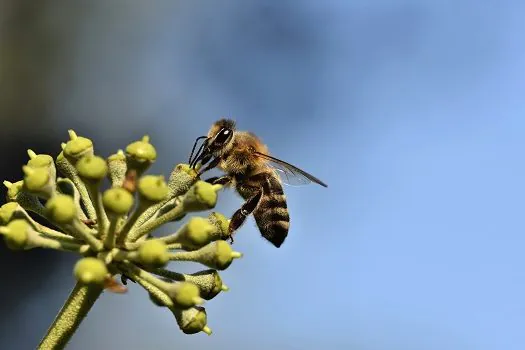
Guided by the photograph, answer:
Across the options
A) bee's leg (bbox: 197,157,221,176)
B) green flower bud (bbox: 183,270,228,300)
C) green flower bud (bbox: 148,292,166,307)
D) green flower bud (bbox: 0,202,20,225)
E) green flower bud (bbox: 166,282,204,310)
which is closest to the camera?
green flower bud (bbox: 166,282,204,310)

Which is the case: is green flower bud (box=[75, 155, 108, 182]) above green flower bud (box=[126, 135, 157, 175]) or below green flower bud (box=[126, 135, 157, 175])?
below

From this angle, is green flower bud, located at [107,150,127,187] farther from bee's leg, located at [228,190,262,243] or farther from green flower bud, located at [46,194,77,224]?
bee's leg, located at [228,190,262,243]

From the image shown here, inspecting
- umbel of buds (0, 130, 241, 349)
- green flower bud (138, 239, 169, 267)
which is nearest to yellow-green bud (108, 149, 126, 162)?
umbel of buds (0, 130, 241, 349)

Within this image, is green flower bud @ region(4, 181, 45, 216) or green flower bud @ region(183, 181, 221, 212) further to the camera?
green flower bud @ region(4, 181, 45, 216)

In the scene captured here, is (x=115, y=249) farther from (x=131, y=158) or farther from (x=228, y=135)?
(x=228, y=135)

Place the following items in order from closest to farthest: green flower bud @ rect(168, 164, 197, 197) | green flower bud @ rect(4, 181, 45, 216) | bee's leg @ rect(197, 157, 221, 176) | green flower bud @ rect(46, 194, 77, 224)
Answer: green flower bud @ rect(46, 194, 77, 224)
green flower bud @ rect(4, 181, 45, 216)
green flower bud @ rect(168, 164, 197, 197)
bee's leg @ rect(197, 157, 221, 176)

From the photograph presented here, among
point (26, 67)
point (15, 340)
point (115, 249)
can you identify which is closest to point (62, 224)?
point (115, 249)

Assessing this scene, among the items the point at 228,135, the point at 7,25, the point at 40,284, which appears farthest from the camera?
the point at 7,25
